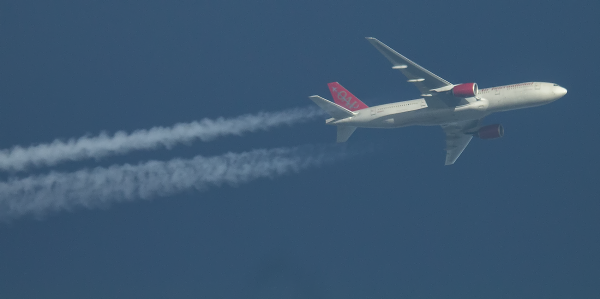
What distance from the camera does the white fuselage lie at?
2477 inches

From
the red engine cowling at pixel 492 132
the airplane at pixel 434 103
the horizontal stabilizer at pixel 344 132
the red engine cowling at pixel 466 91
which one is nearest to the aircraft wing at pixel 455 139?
the red engine cowling at pixel 492 132

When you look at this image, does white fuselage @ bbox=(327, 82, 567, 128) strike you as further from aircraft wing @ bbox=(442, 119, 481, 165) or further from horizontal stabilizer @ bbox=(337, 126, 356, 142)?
aircraft wing @ bbox=(442, 119, 481, 165)

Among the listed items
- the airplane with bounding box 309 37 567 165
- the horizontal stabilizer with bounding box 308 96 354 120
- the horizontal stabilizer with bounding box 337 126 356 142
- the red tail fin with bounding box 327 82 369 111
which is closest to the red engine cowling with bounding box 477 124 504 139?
the airplane with bounding box 309 37 567 165

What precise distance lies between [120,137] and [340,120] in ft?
76.0

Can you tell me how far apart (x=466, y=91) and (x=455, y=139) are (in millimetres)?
12421

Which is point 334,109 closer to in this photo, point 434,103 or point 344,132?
point 344,132

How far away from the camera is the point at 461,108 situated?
64.6 metres

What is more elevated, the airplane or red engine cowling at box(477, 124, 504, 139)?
the airplane

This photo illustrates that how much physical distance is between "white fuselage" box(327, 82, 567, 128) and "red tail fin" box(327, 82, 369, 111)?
183cm

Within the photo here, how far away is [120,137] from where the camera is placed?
252 feet

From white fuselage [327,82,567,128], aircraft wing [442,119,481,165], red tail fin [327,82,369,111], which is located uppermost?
red tail fin [327,82,369,111]

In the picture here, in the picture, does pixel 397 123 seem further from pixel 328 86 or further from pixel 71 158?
pixel 71 158

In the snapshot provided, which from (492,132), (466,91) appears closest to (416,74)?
(466,91)

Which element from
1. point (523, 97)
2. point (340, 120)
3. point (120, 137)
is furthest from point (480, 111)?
point (120, 137)
